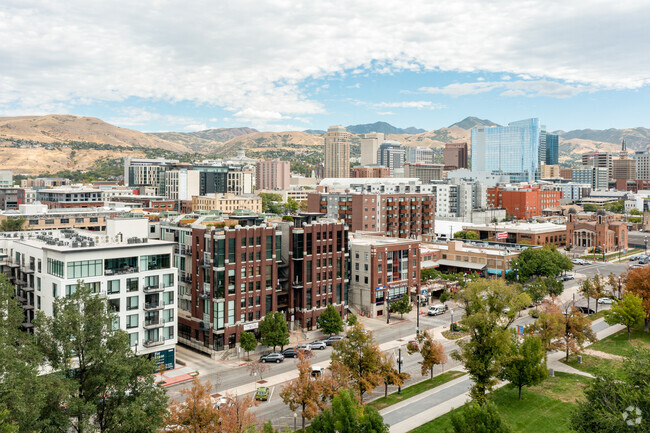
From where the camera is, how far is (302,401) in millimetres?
47344

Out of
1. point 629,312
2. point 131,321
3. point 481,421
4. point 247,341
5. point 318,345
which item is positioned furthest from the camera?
point 629,312

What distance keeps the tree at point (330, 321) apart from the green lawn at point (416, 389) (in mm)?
18218

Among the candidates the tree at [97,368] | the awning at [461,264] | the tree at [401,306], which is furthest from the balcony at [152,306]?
A: the awning at [461,264]

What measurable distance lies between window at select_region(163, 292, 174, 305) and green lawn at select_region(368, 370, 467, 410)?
28.1 metres

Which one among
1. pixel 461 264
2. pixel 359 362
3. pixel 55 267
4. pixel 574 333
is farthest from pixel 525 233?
pixel 55 267

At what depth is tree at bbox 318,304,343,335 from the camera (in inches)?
3066

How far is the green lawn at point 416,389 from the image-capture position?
55.6m

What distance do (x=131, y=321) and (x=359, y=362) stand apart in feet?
93.5

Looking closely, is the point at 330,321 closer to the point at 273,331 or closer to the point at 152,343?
the point at 273,331

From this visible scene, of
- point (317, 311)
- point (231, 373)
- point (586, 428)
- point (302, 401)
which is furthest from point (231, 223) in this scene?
point (586, 428)

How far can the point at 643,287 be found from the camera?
84.0 meters

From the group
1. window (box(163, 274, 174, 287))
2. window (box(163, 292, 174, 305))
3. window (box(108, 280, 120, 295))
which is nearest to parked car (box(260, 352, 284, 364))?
window (box(163, 292, 174, 305))

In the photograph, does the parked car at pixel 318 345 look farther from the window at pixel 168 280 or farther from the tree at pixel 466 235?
the tree at pixel 466 235

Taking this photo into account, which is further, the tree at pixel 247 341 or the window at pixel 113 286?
the tree at pixel 247 341
